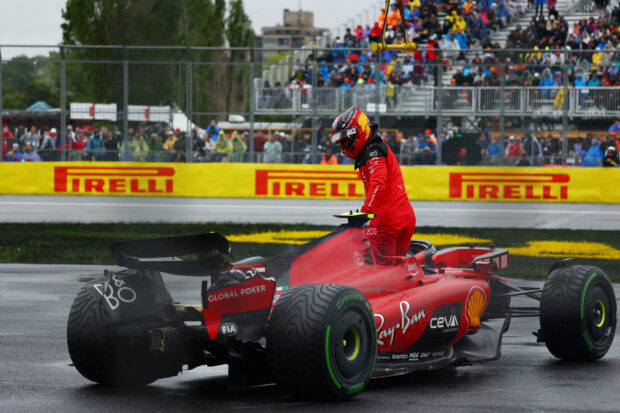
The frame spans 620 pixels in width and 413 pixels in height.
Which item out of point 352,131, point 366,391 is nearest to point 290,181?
point 352,131

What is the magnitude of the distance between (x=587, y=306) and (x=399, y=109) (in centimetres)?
1640

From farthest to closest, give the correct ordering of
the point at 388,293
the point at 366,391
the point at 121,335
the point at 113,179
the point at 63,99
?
the point at 113,179
the point at 63,99
the point at 388,293
the point at 366,391
the point at 121,335

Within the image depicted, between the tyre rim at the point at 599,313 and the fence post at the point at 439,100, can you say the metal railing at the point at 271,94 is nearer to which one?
the fence post at the point at 439,100

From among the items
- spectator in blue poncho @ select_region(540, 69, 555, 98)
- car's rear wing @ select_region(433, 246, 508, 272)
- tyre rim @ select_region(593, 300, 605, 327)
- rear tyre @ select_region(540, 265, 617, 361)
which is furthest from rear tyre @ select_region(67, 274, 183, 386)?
spectator in blue poncho @ select_region(540, 69, 555, 98)

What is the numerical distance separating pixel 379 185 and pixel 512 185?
1737 cm

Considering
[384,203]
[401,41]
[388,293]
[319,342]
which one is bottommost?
[319,342]

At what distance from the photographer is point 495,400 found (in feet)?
21.3

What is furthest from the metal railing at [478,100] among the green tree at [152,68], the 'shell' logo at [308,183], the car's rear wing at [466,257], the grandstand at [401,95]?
the car's rear wing at [466,257]

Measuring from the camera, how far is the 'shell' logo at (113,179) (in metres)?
25.3

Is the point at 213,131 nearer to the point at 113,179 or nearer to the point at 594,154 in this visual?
the point at 113,179

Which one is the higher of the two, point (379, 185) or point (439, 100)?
point (439, 100)

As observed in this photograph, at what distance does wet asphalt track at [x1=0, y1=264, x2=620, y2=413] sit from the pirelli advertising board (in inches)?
613

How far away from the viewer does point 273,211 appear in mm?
23656

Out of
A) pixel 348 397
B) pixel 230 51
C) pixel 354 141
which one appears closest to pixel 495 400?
pixel 348 397
